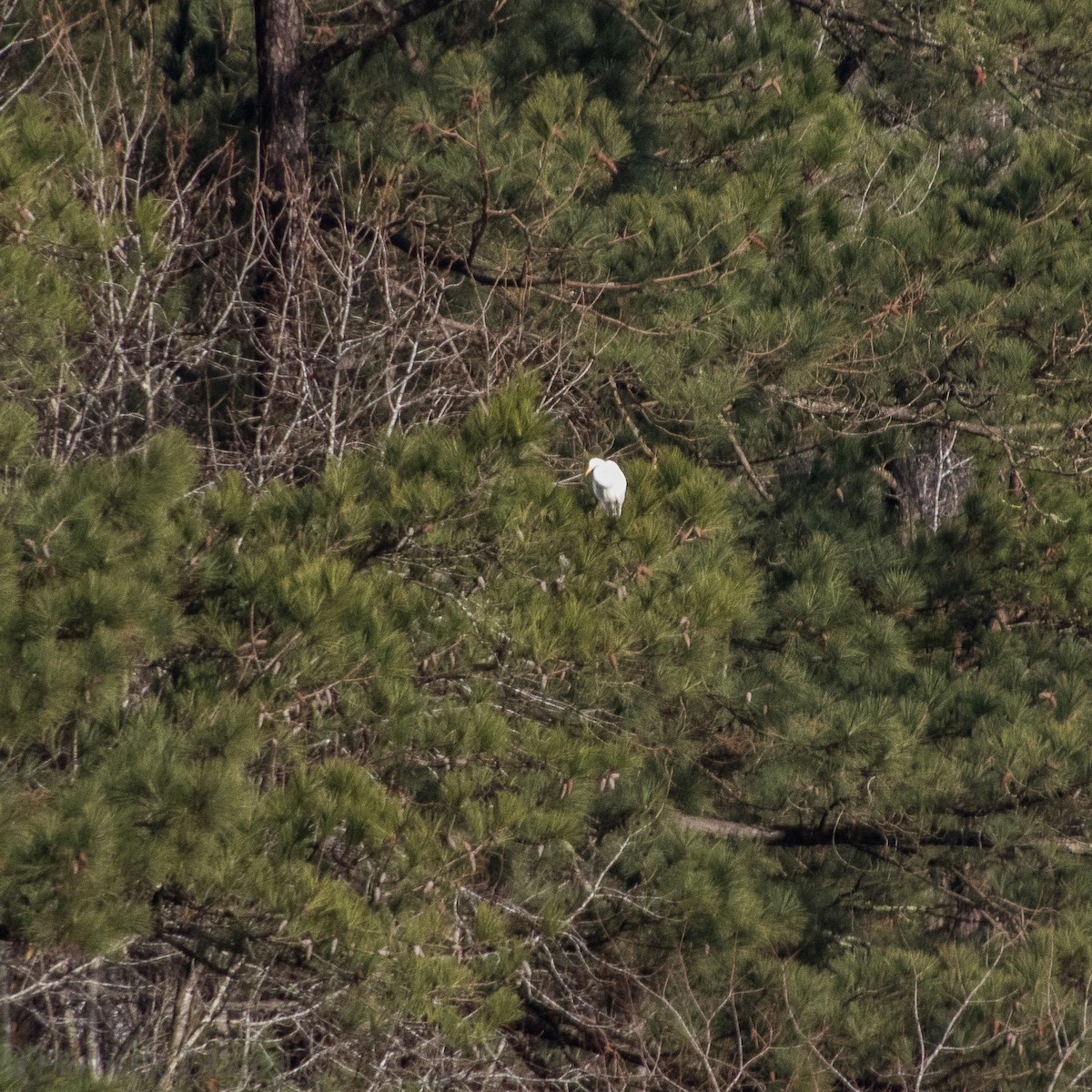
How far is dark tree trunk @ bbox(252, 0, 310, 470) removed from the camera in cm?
518

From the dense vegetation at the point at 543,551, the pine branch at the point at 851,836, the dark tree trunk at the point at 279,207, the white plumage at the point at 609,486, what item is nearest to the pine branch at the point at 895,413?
the dense vegetation at the point at 543,551

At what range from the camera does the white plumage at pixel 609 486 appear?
14.0 ft

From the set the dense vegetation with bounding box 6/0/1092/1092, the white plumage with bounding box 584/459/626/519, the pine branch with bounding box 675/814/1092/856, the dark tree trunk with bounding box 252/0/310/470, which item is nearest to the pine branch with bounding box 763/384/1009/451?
the dense vegetation with bounding box 6/0/1092/1092

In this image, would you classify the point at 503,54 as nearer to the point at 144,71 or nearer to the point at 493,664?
the point at 144,71

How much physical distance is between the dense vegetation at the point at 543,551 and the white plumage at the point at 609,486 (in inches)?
4.4

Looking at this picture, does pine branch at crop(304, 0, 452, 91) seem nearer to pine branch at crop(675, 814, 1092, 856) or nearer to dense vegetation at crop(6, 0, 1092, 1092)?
dense vegetation at crop(6, 0, 1092, 1092)

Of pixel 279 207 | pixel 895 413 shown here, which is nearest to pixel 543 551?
pixel 279 207

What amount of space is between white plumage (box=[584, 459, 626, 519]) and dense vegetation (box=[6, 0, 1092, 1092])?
112 mm

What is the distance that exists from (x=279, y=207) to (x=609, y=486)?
2235 millimetres

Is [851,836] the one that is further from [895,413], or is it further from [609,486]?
[609,486]

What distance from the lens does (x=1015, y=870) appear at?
6102 mm

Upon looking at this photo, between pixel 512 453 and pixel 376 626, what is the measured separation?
1.78 feet

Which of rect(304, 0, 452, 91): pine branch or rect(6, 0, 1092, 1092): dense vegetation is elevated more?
rect(304, 0, 452, 91): pine branch

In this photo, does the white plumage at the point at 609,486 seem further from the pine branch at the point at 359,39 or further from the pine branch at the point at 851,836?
the pine branch at the point at 359,39
